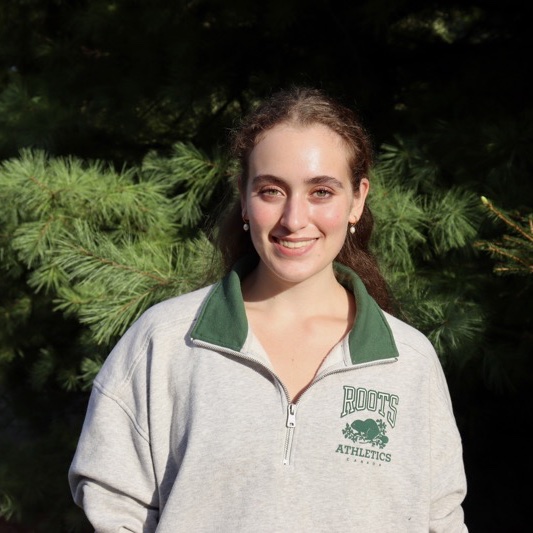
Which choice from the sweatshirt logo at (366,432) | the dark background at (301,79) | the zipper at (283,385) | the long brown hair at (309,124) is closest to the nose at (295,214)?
the long brown hair at (309,124)

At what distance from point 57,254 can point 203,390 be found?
4.21 ft

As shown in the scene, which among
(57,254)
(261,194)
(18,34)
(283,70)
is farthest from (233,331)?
(18,34)

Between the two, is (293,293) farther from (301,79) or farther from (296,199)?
(301,79)

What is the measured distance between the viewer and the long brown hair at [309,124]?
4.78 feet

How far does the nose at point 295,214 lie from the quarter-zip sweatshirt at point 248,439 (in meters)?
0.20

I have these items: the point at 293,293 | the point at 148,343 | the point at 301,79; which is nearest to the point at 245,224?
the point at 293,293

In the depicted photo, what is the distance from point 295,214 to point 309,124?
0.62ft

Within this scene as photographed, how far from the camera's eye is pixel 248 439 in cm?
133

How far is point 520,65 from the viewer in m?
2.62

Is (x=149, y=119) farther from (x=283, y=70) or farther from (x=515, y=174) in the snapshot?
(x=515, y=174)

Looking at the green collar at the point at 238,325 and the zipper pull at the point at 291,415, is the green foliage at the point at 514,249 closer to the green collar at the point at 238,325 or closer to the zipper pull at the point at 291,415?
the green collar at the point at 238,325

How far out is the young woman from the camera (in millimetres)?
1320

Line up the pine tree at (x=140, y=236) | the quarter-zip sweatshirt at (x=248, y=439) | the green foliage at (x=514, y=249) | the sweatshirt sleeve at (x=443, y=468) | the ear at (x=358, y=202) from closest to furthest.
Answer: the quarter-zip sweatshirt at (x=248, y=439) < the sweatshirt sleeve at (x=443, y=468) < the ear at (x=358, y=202) < the green foliage at (x=514, y=249) < the pine tree at (x=140, y=236)

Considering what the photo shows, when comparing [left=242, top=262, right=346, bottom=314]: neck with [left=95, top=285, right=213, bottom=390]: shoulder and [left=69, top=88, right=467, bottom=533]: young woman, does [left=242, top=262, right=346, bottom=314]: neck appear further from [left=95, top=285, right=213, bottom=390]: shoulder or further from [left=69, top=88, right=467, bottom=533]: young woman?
[left=95, top=285, right=213, bottom=390]: shoulder
